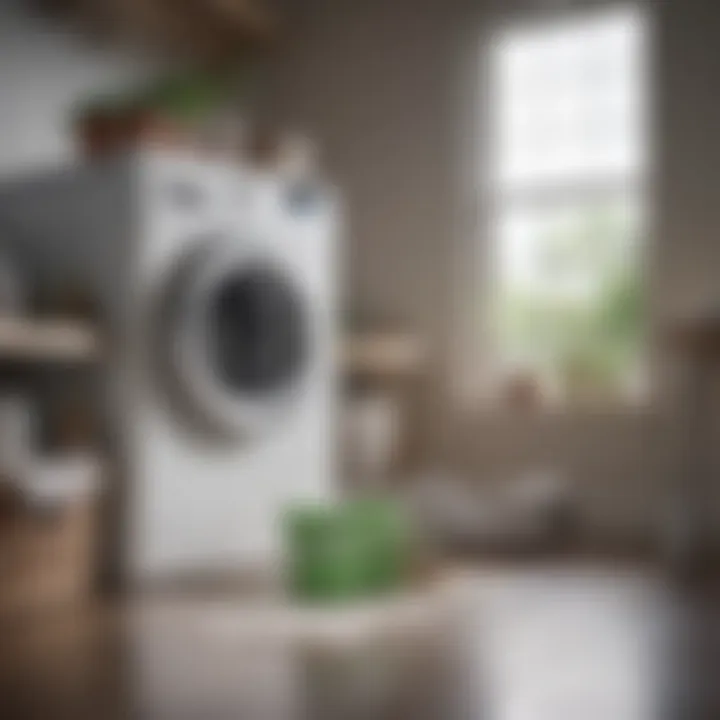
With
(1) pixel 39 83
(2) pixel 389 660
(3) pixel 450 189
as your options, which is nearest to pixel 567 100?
(3) pixel 450 189

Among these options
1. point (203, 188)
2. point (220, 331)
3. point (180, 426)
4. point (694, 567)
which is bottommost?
point (694, 567)

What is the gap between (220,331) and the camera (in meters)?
2.61

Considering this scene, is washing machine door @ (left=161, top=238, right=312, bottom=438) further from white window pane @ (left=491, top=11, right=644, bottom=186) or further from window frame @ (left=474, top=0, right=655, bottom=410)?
white window pane @ (left=491, top=11, right=644, bottom=186)

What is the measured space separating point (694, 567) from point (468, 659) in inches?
46.4

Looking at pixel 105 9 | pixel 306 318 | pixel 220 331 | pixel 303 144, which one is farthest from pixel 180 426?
pixel 105 9

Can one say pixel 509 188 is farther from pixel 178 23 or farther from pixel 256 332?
pixel 256 332

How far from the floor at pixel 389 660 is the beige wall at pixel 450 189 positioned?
3.00ft

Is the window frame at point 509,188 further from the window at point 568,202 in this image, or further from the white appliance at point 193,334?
the white appliance at point 193,334

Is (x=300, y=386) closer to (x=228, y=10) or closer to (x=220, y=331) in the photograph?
(x=220, y=331)

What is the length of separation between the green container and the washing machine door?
30 cm

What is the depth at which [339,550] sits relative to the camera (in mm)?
2297

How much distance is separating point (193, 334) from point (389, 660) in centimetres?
95

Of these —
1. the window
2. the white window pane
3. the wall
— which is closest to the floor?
the window

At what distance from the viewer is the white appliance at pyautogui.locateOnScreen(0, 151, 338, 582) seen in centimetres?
247
